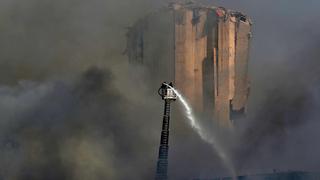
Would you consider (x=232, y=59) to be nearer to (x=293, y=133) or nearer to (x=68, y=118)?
(x=293, y=133)

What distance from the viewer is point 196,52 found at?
22.0m

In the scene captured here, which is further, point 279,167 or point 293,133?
point 293,133

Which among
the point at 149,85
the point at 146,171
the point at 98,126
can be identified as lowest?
the point at 146,171

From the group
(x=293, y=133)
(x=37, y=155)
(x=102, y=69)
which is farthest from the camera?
(x=293, y=133)

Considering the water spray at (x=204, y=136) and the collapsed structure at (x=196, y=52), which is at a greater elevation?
Answer: the collapsed structure at (x=196, y=52)

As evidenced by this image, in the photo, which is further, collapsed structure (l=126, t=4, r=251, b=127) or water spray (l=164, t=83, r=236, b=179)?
collapsed structure (l=126, t=4, r=251, b=127)

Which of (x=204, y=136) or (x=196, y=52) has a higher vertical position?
(x=196, y=52)

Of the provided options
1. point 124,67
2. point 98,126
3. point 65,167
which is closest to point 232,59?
point 124,67

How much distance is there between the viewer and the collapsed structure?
21.8 metres

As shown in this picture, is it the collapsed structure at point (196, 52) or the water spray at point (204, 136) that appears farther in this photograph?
the collapsed structure at point (196, 52)

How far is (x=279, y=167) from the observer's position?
22.8 meters

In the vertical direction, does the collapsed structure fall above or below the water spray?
above

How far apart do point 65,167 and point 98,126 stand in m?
2.04

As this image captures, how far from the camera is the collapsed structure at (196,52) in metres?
21.8
